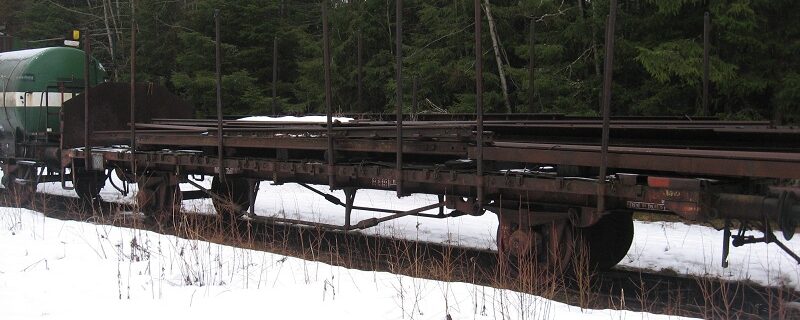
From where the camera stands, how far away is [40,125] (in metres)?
13.0

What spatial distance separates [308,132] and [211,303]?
2841 millimetres

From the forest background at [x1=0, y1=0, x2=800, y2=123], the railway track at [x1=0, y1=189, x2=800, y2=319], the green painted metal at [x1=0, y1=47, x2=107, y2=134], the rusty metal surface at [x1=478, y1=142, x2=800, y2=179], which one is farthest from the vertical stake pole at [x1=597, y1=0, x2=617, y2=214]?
the green painted metal at [x1=0, y1=47, x2=107, y2=134]

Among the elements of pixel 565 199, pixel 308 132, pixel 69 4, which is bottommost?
pixel 565 199

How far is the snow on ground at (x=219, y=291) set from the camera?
511cm

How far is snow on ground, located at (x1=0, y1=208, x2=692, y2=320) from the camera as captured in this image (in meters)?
5.11

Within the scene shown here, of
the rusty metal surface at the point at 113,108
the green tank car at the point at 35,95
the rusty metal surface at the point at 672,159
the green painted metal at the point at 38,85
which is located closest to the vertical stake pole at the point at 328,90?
the rusty metal surface at the point at 672,159

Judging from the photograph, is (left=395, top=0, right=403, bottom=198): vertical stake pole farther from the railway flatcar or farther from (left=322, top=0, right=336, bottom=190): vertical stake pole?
(left=322, top=0, right=336, bottom=190): vertical stake pole

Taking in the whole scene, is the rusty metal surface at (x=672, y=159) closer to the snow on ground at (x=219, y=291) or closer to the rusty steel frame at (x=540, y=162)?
the rusty steel frame at (x=540, y=162)

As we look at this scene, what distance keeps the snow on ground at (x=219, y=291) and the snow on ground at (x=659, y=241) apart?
8.45ft

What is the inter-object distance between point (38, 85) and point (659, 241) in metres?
11.2

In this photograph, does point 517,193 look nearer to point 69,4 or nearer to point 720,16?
point 720,16

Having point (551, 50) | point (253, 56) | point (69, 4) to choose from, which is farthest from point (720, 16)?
point (69, 4)

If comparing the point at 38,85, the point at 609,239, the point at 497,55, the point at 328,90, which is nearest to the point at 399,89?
the point at 328,90

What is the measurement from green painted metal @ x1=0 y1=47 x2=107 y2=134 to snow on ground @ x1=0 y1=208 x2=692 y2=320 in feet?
20.6
